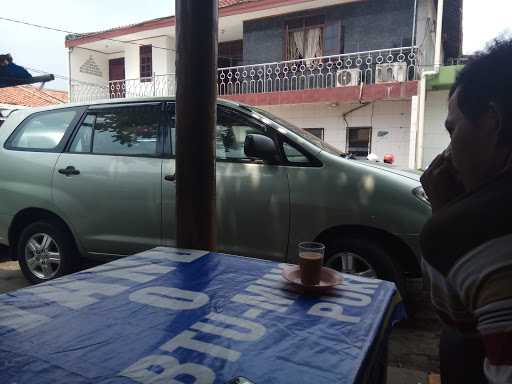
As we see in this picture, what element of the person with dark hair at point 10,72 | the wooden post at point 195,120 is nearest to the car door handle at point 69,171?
the person with dark hair at point 10,72

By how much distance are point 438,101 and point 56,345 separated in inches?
423

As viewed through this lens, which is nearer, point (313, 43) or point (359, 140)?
point (359, 140)

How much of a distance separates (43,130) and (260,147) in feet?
7.67

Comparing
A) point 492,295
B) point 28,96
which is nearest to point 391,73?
point 492,295

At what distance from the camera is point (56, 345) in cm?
110

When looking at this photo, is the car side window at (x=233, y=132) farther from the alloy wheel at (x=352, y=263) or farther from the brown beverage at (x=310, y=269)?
the brown beverage at (x=310, y=269)

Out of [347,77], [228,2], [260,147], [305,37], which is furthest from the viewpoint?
[228,2]

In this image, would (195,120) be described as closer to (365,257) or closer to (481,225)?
(481,225)

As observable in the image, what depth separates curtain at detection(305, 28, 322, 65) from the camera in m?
11.2

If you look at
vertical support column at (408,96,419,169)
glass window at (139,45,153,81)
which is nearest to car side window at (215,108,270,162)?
vertical support column at (408,96,419,169)

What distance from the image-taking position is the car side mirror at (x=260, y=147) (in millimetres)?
3143

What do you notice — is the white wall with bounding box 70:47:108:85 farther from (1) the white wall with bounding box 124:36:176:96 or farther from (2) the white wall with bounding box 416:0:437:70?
(2) the white wall with bounding box 416:0:437:70

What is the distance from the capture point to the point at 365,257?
3.04 meters

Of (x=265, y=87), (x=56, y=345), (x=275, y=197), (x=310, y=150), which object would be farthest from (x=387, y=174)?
(x=265, y=87)
